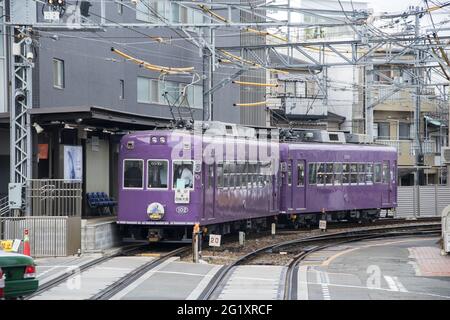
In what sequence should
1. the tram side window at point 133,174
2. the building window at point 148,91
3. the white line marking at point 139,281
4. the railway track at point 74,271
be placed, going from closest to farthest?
the white line marking at point 139,281
the railway track at point 74,271
the tram side window at point 133,174
the building window at point 148,91

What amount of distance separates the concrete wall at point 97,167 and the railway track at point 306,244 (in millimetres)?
6465

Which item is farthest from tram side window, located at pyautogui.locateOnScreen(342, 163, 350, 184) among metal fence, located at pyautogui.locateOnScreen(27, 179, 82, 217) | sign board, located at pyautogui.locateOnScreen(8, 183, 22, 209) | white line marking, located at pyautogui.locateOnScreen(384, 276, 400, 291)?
sign board, located at pyautogui.locateOnScreen(8, 183, 22, 209)

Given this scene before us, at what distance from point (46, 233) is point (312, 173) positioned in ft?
38.2

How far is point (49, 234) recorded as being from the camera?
1812cm

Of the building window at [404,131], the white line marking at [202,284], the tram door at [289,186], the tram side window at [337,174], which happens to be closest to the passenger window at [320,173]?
the tram side window at [337,174]

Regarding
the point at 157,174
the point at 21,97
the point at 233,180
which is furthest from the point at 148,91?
the point at 21,97

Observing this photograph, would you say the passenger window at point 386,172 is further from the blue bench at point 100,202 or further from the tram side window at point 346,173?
the blue bench at point 100,202

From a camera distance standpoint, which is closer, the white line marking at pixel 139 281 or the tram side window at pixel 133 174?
the white line marking at pixel 139 281

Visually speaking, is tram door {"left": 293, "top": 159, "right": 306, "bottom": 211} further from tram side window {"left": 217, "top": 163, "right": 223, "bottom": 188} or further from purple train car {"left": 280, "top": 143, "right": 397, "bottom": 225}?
tram side window {"left": 217, "top": 163, "right": 223, "bottom": 188}

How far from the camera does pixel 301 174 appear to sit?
26922 millimetres

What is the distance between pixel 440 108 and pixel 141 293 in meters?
40.3

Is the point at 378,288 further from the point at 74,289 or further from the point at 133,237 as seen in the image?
the point at 133,237

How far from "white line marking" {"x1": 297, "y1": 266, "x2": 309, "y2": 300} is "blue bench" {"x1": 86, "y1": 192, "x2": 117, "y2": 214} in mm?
8530

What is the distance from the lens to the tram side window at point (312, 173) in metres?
27.3
